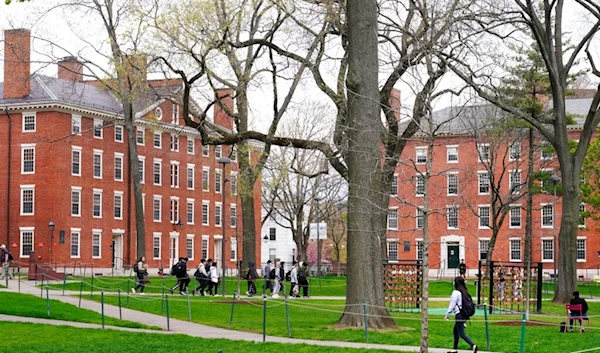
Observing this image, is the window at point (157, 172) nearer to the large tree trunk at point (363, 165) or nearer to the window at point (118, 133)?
the window at point (118, 133)

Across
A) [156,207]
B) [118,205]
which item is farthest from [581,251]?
[118,205]

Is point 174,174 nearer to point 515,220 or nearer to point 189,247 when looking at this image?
point 189,247

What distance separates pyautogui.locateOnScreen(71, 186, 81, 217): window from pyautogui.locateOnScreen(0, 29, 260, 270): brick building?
0.07 m

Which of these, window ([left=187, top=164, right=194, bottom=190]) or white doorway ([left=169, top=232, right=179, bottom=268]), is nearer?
white doorway ([left=169, top=232, right=179, bottom=268])

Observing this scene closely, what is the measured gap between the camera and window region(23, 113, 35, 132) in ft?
229

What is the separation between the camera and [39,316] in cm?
3114

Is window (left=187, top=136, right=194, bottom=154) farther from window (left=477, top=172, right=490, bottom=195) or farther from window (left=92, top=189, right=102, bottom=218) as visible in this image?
window (left=477, top=172, right=490, bottom=195)

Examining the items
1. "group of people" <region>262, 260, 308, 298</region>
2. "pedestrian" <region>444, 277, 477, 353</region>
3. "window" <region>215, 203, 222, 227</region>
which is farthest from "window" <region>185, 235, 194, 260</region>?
"pedestrian" <region>444, 277, 477, 353</region>

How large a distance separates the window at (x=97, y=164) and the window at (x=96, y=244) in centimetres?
403

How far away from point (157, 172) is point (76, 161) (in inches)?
399

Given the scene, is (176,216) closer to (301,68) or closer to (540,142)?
(540,142)

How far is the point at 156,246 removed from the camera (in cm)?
7938

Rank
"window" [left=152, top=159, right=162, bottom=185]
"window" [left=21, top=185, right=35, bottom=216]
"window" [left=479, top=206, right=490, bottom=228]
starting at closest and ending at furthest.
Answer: "window" [left=21, top=185, right=35, bottom=216] < "window" [left=152, top=159, right=162, bottom=185] < "window" [left=479, top=206, right=490, bottom=228]

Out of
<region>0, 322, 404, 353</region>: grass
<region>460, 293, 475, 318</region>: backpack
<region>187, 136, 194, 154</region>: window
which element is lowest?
<region>0, 322, 404, 353</region>: grass
